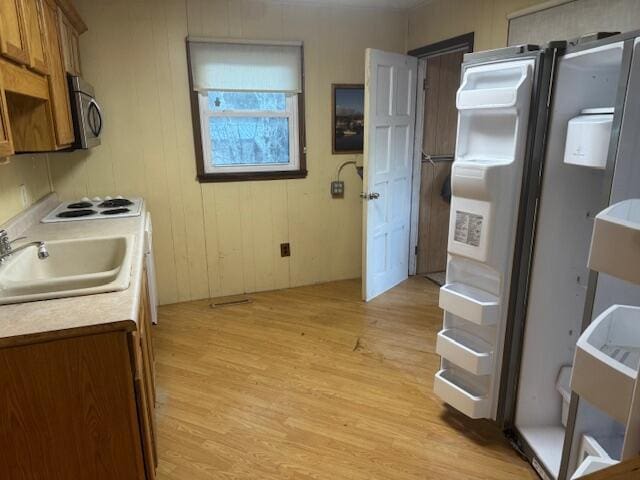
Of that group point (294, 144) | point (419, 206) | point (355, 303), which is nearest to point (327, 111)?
point (294, 144)

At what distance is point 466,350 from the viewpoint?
2.03 metres

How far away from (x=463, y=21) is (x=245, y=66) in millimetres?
1679

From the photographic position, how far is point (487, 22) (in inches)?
116

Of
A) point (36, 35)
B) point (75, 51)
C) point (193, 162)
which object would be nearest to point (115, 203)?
point (193, 162)

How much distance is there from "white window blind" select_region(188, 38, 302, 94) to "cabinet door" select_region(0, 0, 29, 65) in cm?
169

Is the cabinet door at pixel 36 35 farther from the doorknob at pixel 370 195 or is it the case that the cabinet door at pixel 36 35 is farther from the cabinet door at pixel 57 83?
the doorknob at pixel 370 195

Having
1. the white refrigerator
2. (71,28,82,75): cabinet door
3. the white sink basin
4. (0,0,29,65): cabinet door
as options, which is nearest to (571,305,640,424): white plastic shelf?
the white refrigerator

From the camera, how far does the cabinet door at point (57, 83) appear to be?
6.69ft

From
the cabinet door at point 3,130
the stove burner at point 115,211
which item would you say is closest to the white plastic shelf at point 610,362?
the cabinet door at point 3,130

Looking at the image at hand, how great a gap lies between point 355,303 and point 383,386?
1.21m

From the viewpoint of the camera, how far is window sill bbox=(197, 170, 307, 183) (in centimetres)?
353

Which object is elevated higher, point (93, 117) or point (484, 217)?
point (93, 117)

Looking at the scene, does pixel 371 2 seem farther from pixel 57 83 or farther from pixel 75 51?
pixel 57 83

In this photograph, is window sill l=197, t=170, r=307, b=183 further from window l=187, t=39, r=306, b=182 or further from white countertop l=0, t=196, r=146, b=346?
white countertop l=0, t=196, r=146, b=346
